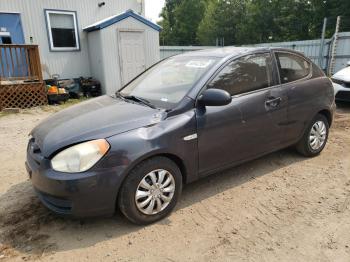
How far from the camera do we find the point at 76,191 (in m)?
2.62

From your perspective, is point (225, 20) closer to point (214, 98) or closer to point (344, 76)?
point (344, 76)

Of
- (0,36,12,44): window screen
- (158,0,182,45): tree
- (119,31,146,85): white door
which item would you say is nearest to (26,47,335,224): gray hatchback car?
(119,31,146,85): white door

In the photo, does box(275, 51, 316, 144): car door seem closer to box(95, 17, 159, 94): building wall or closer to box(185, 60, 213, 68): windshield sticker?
box(185, 60, 213, 68): windshield sticker

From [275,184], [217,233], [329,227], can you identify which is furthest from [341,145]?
[217,233]

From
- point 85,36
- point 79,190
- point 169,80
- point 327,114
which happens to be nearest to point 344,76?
point 327,114

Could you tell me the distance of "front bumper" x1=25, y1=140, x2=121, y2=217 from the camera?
262cm

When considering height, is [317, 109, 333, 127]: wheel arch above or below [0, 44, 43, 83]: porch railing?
below

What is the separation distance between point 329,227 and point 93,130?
7.87 ft

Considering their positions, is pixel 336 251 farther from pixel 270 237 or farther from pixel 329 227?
pixel 270 237

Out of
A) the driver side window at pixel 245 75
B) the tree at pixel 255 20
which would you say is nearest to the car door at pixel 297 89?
the driver side window at pixel 245 75

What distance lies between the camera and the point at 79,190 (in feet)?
8.58

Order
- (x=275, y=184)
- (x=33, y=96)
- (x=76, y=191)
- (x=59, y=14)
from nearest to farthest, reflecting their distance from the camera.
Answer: (x=76, y=191)
(x=275, y=184)
(x=33, y=96)
(x=59, y=14)

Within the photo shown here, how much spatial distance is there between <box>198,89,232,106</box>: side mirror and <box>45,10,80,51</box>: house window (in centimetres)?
921

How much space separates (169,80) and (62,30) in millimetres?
8724
